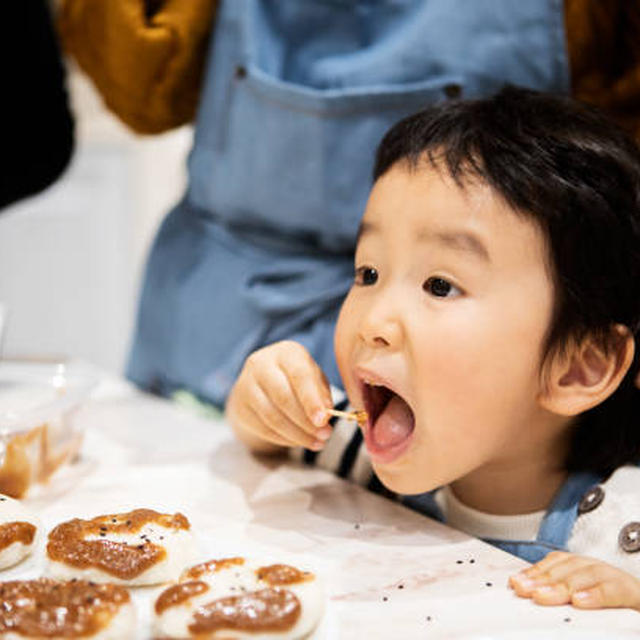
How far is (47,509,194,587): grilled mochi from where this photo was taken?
67 centimetres

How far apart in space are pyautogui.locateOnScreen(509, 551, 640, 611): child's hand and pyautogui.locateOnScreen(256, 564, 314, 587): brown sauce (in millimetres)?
158

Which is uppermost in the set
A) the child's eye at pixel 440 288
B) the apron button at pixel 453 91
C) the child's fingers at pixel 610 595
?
the apron button at pixel 453 91

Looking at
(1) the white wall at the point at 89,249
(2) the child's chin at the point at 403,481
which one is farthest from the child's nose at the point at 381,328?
(1) the white wall at the point at 89,249

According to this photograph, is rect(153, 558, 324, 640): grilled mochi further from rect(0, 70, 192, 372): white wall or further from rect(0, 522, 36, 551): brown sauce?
rect(0, 70, 192, 372): white wall

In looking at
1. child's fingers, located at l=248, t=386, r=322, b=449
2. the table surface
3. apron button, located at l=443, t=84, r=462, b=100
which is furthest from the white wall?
child's fingers, located at l=248, t=386, r=322, b=449

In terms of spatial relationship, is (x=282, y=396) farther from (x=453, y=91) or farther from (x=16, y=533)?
(x=453, y=91)

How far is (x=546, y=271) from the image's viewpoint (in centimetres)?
77

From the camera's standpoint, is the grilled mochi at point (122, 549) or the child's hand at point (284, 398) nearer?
the grilled mochi at point (122, 549)

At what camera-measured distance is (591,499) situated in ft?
2.73

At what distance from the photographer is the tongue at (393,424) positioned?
2.65 ft

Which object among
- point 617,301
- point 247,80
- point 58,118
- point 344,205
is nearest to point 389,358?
point 617,301

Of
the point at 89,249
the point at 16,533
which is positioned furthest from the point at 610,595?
the point at 89,249

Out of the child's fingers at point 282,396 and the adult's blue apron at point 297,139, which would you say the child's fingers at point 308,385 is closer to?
the child's fingers at point 282,396

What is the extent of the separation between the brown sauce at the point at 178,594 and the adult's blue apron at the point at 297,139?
50cm
